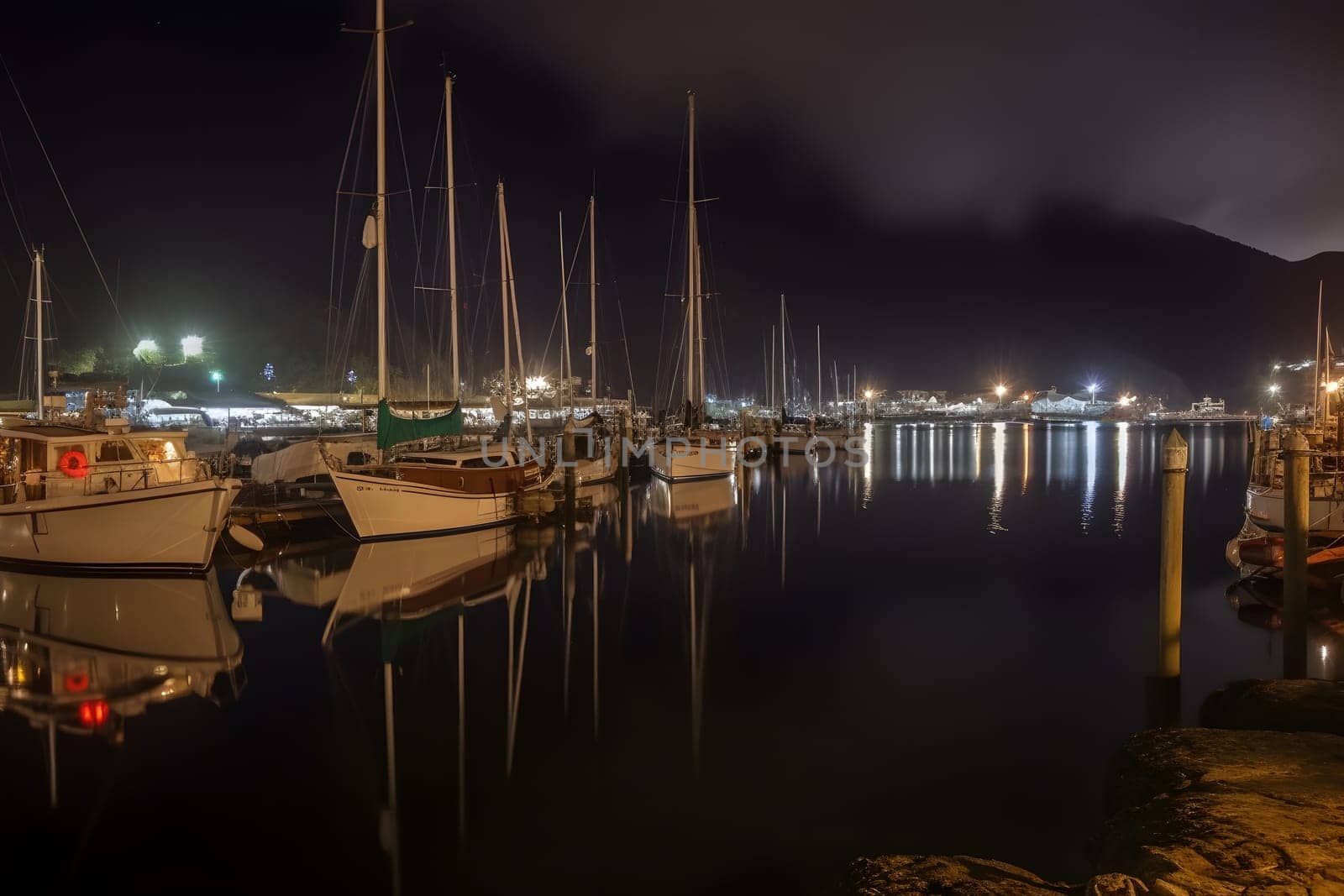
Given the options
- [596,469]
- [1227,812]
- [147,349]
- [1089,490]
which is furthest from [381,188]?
[147,349]

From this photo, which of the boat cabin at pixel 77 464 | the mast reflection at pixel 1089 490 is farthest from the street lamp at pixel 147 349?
the mast reflection at pixel 1089 490

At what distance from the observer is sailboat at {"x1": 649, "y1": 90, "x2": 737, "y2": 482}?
41.8 meters

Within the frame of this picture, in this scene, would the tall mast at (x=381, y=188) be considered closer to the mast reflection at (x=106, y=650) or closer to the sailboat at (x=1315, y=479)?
the mast reflection at (x=106, y=650)

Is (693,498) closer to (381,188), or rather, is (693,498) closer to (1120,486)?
(381,188)

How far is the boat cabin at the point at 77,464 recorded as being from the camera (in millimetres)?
18312

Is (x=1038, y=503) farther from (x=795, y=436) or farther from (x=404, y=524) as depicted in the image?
(x=795, y=436)

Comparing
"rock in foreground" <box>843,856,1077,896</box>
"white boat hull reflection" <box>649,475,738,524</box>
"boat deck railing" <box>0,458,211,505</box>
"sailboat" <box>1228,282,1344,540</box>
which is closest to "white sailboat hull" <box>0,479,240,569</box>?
"boat deck railing" <box>0,458,211,505</box>

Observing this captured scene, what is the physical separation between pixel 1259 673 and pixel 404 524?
19.8 metres

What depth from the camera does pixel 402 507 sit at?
914 inches

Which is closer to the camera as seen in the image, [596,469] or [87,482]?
[87,482]

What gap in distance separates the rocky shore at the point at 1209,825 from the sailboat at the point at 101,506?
17.2 meters

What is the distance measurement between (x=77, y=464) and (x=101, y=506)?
4.24ft

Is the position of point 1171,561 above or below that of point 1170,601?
above

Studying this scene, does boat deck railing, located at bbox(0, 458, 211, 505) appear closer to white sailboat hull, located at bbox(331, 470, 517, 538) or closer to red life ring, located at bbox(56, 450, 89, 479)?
red life ring, located at bbox(56, 450, 89, 479)
